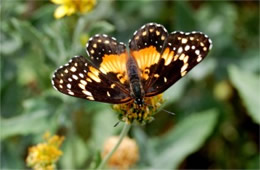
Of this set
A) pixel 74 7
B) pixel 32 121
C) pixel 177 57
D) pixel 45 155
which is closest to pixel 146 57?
pixel 177 57

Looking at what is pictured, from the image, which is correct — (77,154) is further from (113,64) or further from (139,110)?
(139,110)

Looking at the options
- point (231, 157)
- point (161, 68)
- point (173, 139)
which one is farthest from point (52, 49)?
point (231, 157)

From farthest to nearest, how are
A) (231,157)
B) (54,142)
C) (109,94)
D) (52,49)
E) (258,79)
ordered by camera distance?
(231,157), (258,79), (52,49), (54,142), (109,94)

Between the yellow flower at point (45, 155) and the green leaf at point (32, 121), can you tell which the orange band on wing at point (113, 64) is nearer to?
the yellow flower at point (45, 155)

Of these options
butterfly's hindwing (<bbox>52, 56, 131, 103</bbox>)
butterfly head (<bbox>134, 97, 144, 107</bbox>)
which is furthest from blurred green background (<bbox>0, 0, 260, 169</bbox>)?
butterfly head (<bbox>134, 97, 144, 107</bbox>)

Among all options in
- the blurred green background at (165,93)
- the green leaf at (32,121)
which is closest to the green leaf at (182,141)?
the blurred green background at (165,93)

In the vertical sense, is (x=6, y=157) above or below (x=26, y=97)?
below

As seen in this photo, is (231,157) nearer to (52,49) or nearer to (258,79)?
(258,79)
